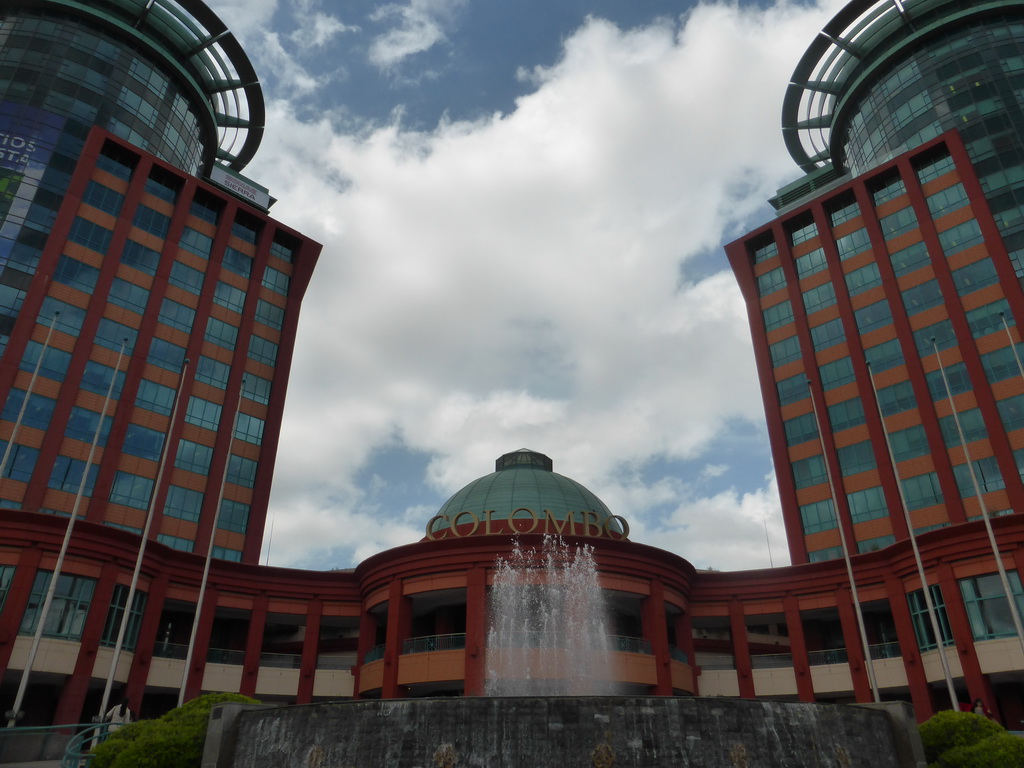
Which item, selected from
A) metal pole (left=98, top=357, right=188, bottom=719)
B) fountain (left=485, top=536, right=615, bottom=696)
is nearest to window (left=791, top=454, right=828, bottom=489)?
fountain (left=485, top=536, right=615, bottom=696)

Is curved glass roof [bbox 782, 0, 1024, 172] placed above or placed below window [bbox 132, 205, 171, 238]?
above

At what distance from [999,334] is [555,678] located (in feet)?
108

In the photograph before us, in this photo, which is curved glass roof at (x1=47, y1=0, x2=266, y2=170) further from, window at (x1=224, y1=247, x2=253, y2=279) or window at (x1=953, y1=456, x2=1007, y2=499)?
window at (x1=953, y1=456, x2=1007, y2=499)

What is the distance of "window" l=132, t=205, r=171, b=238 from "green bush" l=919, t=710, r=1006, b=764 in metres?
52.9

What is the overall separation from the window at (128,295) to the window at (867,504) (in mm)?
47310

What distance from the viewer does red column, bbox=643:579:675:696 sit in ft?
134

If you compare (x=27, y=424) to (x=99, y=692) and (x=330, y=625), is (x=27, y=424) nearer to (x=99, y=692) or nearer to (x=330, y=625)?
(x=99, y=692)

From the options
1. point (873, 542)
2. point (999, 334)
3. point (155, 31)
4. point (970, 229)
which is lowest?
point (873, 542)

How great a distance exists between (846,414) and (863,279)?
10.2m

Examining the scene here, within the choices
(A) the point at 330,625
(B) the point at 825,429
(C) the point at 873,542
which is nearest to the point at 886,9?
(B) the point at 825,429

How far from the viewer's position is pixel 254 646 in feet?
149

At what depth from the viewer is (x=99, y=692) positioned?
4159 centimetres

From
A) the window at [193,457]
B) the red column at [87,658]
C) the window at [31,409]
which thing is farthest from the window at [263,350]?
the red column at [87,658]

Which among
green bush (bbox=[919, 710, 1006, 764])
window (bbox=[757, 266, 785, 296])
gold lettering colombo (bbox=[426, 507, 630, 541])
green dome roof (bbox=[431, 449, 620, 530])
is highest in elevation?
window (bbox=[757, 266, 785, 296])
